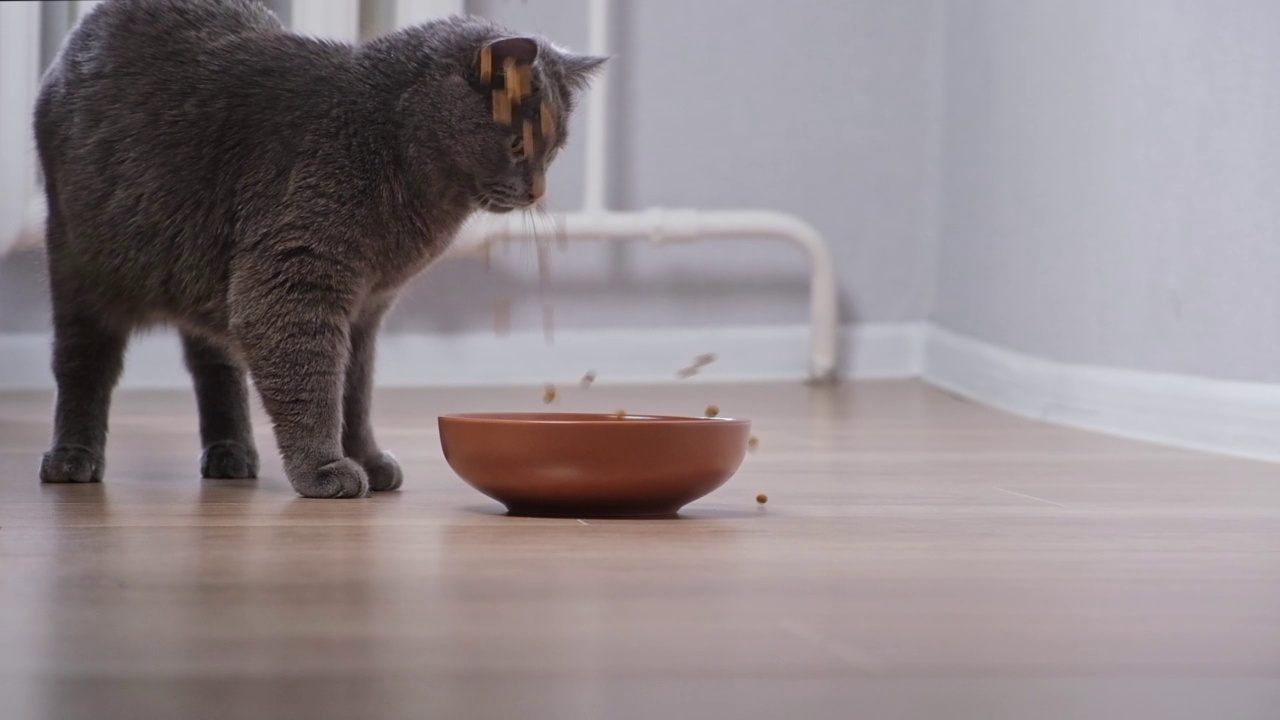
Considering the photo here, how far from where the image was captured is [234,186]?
52.7 inches

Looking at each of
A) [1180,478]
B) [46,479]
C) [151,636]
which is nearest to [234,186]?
[46,479]

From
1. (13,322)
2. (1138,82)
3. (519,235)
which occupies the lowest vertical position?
(13,322)

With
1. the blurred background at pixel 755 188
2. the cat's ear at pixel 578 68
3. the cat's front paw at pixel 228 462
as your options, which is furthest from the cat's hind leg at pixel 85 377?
the blurred background at pixel 755 188

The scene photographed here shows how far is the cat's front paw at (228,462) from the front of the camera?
1509 mm

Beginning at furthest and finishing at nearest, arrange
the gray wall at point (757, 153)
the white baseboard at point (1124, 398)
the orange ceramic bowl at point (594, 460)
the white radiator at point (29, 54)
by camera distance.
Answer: the gray wall at point (757, 153), the white radiator at point (29, 54), the white baseboard at point (1124, 398), the orange ceramic bowl at point (594, 460)

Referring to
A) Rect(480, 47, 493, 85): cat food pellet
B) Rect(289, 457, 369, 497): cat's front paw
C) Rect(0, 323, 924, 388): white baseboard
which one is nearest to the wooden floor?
Rect(289, 457, 369, 497): cat's front paw

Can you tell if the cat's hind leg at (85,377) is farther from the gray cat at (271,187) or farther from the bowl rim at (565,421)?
the bowl rim at (565,421)

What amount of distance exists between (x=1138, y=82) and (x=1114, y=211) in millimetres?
206

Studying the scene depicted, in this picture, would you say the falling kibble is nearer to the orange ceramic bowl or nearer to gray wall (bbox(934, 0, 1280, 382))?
the orange ceramic bowl

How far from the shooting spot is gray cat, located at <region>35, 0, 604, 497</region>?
4.21ft

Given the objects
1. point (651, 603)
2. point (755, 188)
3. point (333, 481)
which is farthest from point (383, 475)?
point (755, 188)

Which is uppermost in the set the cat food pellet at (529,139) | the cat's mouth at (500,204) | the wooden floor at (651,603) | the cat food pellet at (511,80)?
the cat food pellet at (511,80)

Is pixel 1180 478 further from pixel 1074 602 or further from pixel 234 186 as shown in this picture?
pixel 234 186

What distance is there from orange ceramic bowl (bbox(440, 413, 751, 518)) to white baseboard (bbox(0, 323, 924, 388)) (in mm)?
1903
